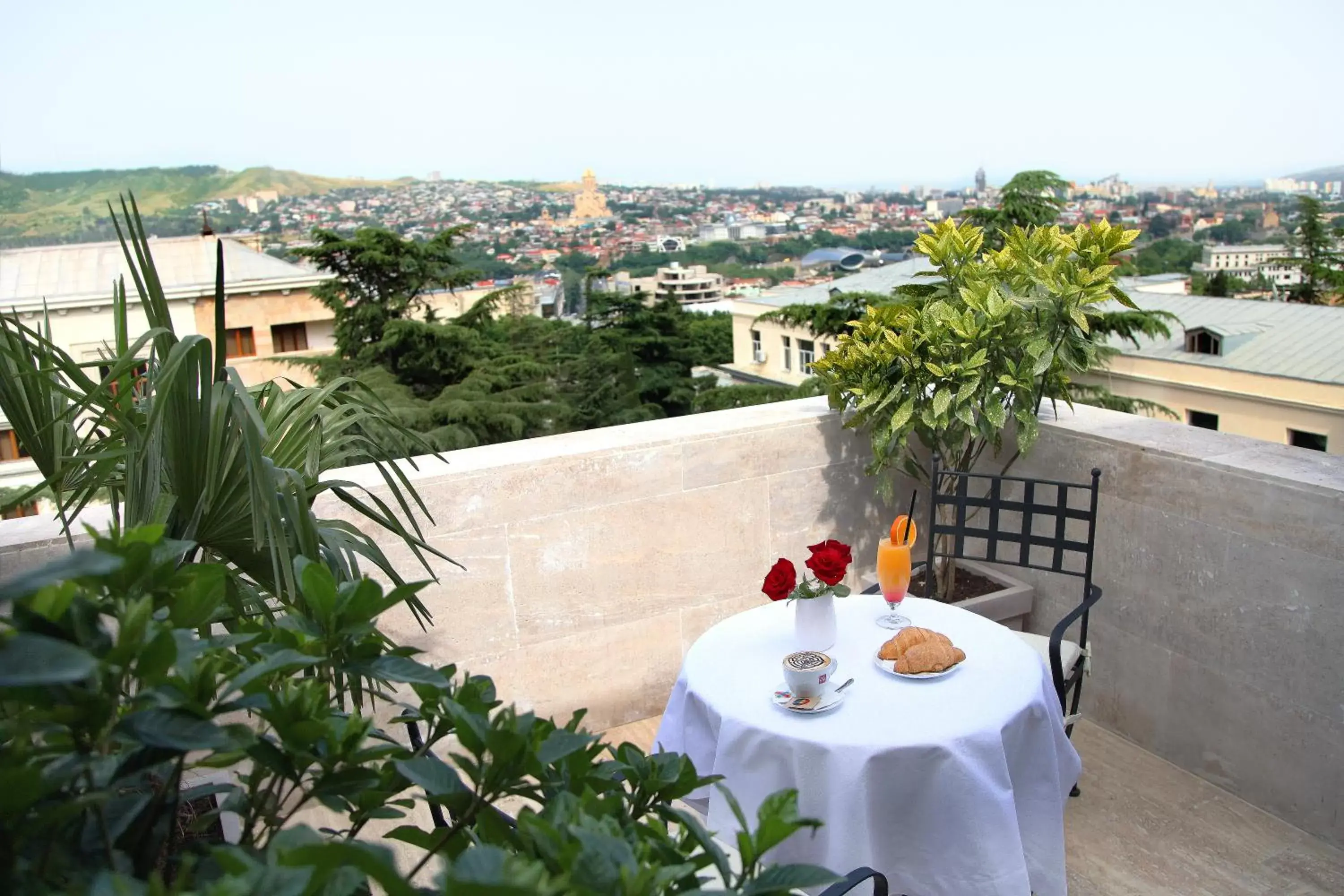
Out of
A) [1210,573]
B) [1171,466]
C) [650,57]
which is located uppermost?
[650,57]

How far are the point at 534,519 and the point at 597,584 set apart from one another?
0.93 ft

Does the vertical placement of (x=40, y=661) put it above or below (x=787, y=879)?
above

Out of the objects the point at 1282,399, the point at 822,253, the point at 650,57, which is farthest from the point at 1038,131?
the point at 1282,399

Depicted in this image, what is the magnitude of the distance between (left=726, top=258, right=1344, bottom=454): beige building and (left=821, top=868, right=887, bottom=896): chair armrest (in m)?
17.4

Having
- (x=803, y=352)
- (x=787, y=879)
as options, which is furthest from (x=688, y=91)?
(x=787, y=879)

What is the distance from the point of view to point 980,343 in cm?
274

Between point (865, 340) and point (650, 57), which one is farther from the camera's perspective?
Answer: point (650, 57)

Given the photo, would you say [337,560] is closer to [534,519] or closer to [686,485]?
[534,519]

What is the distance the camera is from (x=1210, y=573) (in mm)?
2518

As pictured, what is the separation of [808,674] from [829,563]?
23cm

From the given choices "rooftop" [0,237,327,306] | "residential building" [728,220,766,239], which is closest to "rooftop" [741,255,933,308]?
"residential building" [728,220,766,239]

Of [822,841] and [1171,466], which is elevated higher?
[1171,466]

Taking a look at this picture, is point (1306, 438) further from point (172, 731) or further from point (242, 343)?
point (242, 343)

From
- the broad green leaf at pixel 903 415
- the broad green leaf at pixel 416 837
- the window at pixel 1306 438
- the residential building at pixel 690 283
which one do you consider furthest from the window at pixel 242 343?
the broad green leaf at pixel 416 837
